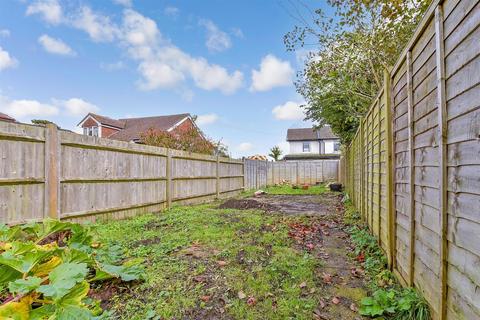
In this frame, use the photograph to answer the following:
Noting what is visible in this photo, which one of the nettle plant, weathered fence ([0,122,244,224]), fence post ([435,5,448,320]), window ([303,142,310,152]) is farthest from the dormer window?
fence post ([435,5,448,320])

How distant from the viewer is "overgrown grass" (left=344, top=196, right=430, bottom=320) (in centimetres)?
182

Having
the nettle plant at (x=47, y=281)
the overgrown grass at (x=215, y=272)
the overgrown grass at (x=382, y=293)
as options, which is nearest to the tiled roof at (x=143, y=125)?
the overgrown grass at (x=215, y=272)

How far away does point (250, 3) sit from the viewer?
9.09 metres

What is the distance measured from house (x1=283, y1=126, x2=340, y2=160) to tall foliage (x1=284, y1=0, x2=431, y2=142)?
19597mm

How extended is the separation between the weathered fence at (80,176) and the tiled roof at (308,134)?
22.3m

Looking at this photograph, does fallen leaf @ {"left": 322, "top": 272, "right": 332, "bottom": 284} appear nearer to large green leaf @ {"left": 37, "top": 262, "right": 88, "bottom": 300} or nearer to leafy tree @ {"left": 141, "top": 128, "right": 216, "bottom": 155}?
large green leaf @ {"left": 37, "top": 262, "right": 88, "bottom": 300}

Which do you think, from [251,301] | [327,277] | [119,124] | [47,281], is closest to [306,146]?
[119,124]

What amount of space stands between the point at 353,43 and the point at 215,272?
654 centimetres

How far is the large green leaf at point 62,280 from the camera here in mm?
1596

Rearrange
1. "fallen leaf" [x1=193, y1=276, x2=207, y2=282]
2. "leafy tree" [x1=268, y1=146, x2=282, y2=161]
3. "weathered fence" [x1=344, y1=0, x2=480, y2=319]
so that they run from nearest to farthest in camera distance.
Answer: "weathered fence" [x1=344, y1=0, x2=480, y2=319]
"fallen leaf" [x1=193, y1=276, x2=207, y2=282]
"leafy tree" [x1=268, y1=146, x2=282, y2=161]

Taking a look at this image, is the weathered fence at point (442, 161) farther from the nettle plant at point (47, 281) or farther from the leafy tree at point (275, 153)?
the leafy tree at point (275, 153)

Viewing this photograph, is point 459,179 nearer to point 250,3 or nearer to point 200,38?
point 250,3

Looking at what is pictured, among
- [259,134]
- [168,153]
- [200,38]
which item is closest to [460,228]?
[168,153]

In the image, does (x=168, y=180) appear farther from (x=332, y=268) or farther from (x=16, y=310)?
(x=16, y=310)
